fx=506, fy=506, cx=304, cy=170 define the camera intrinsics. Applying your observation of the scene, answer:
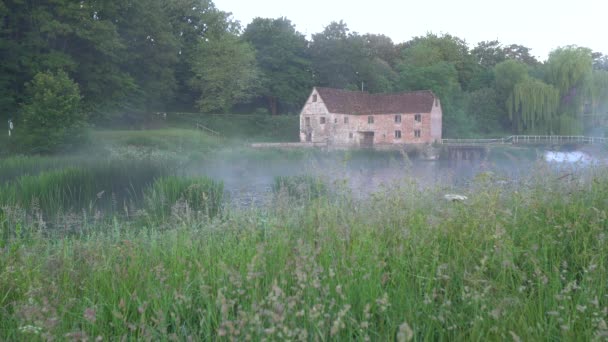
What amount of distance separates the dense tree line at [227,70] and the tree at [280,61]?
0.12m

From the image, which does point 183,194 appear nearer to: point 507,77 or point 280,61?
point 280,61

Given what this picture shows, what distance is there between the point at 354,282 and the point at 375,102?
46575mm

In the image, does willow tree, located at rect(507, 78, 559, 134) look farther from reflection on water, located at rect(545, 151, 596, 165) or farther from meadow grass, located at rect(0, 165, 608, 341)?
meadow grass, located at rect(0, 165, 608, 341)

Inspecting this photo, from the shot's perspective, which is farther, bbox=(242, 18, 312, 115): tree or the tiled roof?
bbox=(242, 18, 312, 115): tree

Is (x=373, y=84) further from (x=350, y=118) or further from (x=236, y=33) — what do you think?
(x=236, y=33)

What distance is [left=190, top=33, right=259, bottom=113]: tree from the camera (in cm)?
4619

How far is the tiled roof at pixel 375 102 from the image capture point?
4572 centimetres

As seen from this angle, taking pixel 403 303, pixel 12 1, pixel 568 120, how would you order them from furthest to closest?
pixel 568 120
pixel 12 1
pixel 403 303

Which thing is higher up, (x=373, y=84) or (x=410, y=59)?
(x=410, y=59)

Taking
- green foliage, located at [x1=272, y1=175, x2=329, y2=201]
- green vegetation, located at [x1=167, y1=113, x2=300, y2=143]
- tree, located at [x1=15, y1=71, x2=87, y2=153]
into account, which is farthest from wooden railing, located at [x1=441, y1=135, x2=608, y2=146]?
green foliage, located at [x1=272, y1=175, x2=329, y2=201]

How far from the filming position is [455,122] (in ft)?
165

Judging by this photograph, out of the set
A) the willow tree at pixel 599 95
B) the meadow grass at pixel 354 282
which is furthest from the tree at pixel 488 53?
the meadow grass at pixel 354 282

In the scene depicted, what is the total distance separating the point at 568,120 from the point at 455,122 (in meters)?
10.0

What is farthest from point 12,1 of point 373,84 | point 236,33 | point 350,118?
point 373,84
